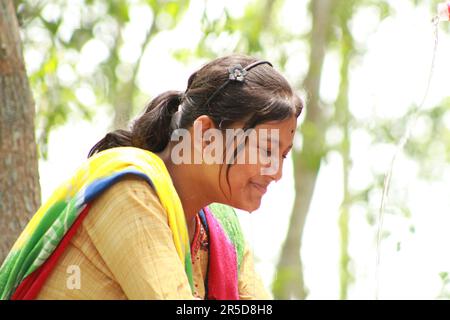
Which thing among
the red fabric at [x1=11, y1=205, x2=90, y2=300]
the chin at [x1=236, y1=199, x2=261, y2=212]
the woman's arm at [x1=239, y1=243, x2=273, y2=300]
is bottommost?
the woman's arm at [x1=239, y1=243, x2=273, y2=300]

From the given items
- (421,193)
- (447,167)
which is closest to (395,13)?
(421,193)

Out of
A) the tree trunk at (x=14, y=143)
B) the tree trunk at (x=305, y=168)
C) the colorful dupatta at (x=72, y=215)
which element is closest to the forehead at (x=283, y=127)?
the colorful dupatta at (x=72, y=215)

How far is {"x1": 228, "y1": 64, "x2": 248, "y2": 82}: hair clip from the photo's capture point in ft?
6.74

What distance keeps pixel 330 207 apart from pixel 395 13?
2.49 metres

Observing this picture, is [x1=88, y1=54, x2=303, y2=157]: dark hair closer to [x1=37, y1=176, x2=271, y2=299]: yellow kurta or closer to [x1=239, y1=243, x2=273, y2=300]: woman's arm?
[x1=37, y1=176, x2=271, y2=299]: yellow kurta

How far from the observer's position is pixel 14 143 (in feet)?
8.80

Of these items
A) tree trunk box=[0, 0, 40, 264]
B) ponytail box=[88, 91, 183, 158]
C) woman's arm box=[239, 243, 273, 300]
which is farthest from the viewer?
tree trunk box=[0, 0, 40, 264]

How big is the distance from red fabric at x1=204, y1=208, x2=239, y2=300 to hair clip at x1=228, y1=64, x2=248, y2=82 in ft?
1.30

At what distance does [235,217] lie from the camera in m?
2.40

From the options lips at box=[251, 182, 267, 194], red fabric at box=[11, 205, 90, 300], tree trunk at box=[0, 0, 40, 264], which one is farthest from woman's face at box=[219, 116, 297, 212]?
tree trunk at box=[0, 0, 40, 264]

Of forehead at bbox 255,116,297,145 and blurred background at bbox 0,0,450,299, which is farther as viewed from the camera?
blurred background at bbox 0,0,450,299

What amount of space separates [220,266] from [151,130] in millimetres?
362
